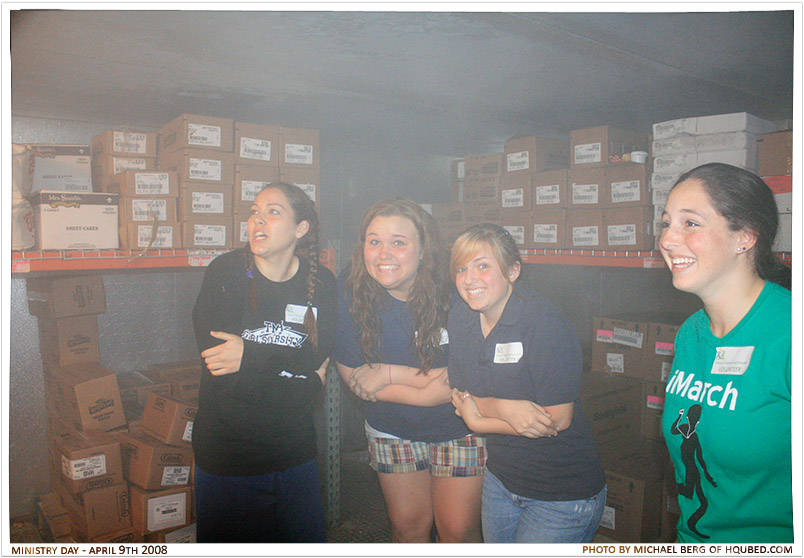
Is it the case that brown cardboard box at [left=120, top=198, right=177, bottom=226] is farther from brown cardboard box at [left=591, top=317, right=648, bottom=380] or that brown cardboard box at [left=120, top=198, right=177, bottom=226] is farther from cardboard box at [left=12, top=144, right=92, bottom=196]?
brown cardboard box at [left=591, top=317, right=648, bottom=380]

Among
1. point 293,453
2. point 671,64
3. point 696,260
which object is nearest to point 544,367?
point 696,260

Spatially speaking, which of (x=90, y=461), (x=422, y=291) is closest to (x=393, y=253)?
(x=422, y=291)

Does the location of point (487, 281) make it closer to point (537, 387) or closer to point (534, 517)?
Result: point (537, 387)

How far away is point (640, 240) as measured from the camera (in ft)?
7.64

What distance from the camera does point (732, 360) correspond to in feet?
4.02

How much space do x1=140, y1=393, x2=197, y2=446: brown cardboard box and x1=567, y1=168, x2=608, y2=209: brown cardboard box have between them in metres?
1.94

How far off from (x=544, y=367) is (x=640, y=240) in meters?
1.14

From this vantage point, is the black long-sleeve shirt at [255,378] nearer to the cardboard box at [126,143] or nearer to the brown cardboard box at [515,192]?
the cardboard box at [126,143]

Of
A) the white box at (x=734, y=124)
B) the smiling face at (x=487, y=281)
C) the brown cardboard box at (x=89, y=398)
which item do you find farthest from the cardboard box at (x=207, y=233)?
the white box at (x=734, y=124)

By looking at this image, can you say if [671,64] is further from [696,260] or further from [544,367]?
[544,367]

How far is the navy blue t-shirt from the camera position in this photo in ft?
5.90

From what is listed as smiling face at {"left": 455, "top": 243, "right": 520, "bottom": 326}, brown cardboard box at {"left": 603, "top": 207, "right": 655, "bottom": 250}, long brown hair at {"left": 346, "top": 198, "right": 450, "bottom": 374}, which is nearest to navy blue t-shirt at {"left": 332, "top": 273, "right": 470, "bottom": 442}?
long brown hair at {"left": 346, "top": 198, "right": 450, "bottom": 374}

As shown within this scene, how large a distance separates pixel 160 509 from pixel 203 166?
1451mm
